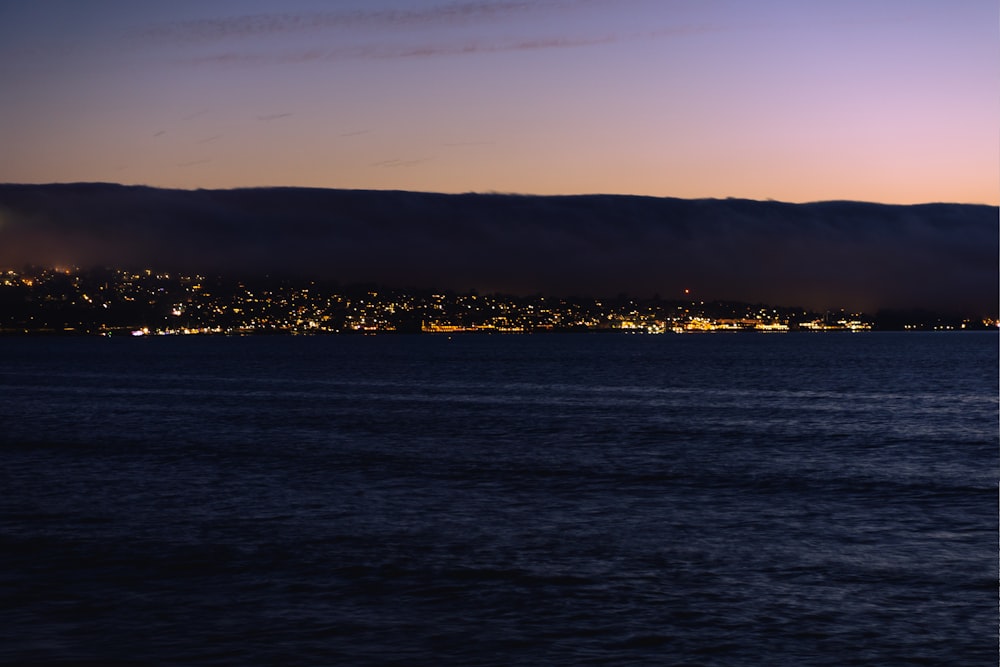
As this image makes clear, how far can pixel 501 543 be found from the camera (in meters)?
26.0

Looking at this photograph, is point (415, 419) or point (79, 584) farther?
point (415, 419)

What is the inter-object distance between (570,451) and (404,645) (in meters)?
30.4

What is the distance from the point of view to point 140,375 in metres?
132

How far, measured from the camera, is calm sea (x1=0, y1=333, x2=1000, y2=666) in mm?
18219

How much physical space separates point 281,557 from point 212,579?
7.95 feet

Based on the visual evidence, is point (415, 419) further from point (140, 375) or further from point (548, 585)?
point (140, 375)

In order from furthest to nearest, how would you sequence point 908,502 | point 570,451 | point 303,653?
point 570,451, point 908,502, point 303,653

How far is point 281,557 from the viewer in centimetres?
2456

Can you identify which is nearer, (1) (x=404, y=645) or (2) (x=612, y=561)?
(1) (x=404, y=645)

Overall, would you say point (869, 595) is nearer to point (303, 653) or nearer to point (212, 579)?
point (303, 653)

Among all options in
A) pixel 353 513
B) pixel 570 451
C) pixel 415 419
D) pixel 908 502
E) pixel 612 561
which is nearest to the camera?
pixel 612 561

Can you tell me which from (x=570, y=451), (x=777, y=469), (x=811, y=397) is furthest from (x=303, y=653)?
(x=811, y=397)

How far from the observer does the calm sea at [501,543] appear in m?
18.2

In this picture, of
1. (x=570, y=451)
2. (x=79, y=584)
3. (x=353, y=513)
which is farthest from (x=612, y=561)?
(x=570, y=451)
